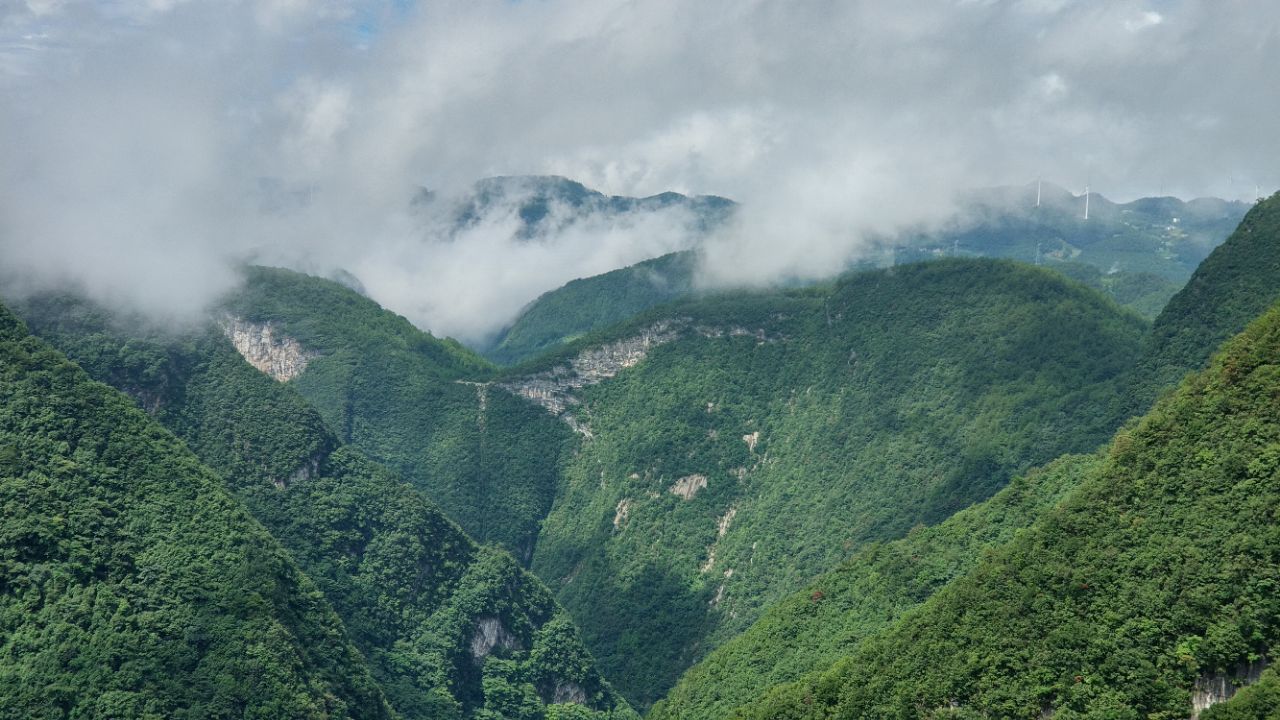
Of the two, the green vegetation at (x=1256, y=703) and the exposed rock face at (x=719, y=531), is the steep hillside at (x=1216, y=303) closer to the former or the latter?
the exposed rock face at (x=719, y=531)

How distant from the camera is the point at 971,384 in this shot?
170125mm

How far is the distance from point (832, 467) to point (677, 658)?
30.6 meters

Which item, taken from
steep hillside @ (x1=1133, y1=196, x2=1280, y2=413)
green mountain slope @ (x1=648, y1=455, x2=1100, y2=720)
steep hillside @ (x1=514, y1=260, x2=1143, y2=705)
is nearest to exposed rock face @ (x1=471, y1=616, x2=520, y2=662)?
steep hillside @ (x1=514, y1=260, x2=1143, y2=705)

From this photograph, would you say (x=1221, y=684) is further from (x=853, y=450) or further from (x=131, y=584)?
(x=853, y=450)

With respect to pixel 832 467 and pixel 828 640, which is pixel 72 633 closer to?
pixel 828 640

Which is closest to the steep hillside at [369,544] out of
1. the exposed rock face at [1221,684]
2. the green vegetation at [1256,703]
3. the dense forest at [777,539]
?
the dense forest at [777,539]

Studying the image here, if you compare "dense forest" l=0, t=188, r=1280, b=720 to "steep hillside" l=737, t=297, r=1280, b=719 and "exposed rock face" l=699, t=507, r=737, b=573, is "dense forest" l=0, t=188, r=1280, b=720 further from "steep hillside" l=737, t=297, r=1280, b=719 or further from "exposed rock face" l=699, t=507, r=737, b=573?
"exposed rock face" l=699, t=507, r=737, b=573

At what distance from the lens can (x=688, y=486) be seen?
640ft

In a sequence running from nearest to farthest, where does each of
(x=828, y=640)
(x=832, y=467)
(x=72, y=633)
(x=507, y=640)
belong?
1. (x=72, y=633)
2. (x=828, y=640)
3. (x=507, y=640)
4. (x=832, y=467)

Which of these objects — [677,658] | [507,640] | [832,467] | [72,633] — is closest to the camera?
[72,633]

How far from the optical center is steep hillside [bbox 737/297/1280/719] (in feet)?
226

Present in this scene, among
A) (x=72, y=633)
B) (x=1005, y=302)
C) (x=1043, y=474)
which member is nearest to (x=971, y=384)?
(x=1005, y=302)

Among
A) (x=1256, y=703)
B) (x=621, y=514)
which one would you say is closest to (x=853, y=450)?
(x=621, y=514)

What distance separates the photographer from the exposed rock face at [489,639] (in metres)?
151
